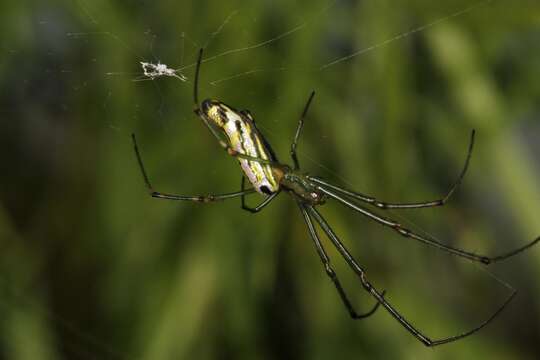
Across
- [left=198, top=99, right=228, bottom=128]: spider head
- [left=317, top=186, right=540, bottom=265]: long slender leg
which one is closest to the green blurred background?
[left=317, top=186, right=540, bottom=265]: long slender leg

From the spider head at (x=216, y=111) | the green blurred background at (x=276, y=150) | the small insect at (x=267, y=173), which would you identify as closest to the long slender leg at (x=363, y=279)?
the small insect at (x=267, y=173)

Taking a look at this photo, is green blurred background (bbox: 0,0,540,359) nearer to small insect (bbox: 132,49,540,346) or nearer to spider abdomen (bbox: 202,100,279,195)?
small insect (bbox: 132,49,540,346)

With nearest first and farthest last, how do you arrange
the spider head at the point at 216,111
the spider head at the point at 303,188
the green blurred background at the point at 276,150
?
the spider head at the point at 216,111 < the spider head at the point at 303,188 < the green blurred background at the point at 276,150

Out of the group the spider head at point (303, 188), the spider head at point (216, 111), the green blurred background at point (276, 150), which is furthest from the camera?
the green blurred background at point (276, 150)

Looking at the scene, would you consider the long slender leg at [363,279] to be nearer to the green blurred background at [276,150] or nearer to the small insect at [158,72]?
the green blurred background at [276,150]

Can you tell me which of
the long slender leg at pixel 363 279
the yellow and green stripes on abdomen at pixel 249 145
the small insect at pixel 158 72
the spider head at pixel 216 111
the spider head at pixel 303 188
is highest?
the small insect at pixel 158 72

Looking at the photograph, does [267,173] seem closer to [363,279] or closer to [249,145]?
[249,145]

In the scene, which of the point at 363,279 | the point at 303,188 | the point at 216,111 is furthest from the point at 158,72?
the point at 363,279
